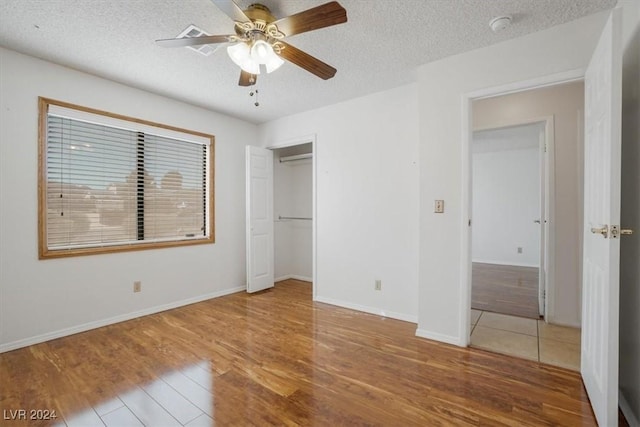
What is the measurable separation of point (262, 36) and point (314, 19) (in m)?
0.42

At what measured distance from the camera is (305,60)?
2.04 metres

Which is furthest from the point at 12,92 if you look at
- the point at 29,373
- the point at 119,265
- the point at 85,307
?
the point at 29,373

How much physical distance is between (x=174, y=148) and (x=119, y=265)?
5.06 ft

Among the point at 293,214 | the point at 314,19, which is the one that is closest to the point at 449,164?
the point at 314,19

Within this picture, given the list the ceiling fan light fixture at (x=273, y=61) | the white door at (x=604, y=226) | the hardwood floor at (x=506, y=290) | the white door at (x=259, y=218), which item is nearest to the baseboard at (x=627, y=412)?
the white door at (x=604, y=226)

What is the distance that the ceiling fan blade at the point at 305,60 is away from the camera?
193 centimetres

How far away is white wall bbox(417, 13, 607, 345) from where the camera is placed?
2.36 metres

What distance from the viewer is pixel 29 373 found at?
2.11 metres

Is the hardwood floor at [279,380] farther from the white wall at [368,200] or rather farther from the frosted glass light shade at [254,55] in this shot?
the frosted glass light shade at [254,55]

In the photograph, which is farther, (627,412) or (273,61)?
(273,61)

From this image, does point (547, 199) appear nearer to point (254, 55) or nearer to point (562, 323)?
point (562, 323)

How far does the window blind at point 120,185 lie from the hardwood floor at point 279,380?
1035 millimetres

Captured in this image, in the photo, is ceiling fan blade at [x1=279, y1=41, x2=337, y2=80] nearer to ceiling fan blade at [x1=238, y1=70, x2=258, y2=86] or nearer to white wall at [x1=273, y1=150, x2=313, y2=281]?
ceiling fan blade at [x1=238, y1=70, x2=258, y2=86]
